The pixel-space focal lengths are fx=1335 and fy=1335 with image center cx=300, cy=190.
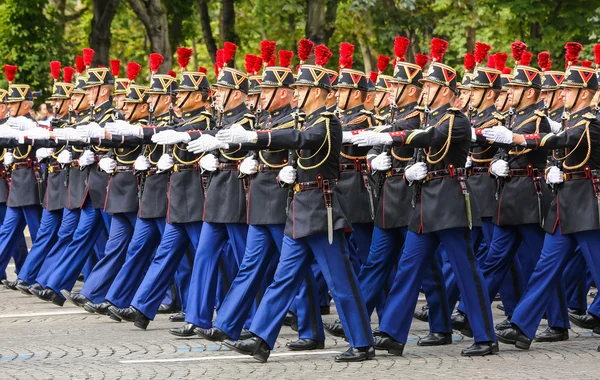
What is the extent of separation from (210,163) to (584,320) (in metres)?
3.56

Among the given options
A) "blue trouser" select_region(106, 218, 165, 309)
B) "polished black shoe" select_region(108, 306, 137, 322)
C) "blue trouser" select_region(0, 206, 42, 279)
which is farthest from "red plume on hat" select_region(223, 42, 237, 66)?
"blue trouser" select_region(0, 206, 42, 279)

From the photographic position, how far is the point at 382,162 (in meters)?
10.3

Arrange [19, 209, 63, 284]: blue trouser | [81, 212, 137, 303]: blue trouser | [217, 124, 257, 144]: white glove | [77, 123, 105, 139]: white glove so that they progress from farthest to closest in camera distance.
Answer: [19, 209, 63, 284]: blue trouser
[81, 212, 137, 303]: blue trouser
[77, 123, 105, 139]: white glove
[217, 124, 257, 144]: white glove

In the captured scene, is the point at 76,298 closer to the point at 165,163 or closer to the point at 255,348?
the point at 165,163

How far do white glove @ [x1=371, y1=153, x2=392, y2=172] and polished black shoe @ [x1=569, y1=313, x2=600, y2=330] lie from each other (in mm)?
2365

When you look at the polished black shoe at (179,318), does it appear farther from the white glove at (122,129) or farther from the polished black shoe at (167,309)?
the white glove at (122,129)

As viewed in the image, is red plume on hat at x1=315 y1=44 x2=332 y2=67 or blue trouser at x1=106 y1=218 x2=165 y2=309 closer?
red plume on hat at x1=315 y1=44 x2=332 y2=67

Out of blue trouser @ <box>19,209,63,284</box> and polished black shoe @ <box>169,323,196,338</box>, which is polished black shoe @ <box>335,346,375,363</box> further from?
blue trouser @ <box>19,209,63,284</box>

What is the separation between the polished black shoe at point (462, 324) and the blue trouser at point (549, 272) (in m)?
0.76

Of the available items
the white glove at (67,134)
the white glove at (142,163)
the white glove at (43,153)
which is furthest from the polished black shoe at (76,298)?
the white glove at (43,153)

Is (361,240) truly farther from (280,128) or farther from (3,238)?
(3,238)

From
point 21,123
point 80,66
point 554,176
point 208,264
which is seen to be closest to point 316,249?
point 208,264

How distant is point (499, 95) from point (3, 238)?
5.90 m

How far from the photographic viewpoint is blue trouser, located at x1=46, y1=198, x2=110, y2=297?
13.0 meters
